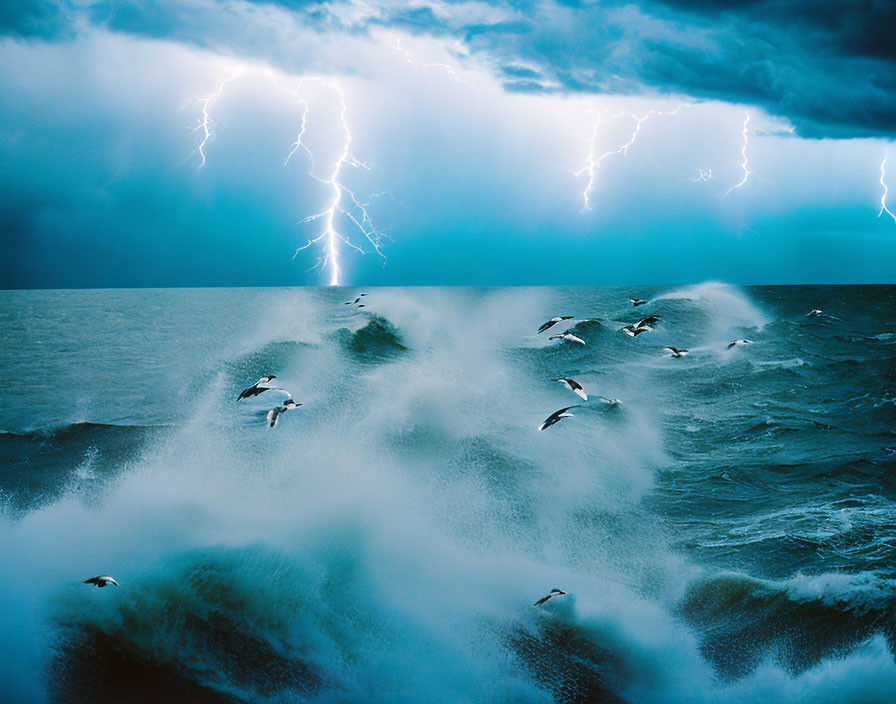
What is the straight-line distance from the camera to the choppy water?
823cm

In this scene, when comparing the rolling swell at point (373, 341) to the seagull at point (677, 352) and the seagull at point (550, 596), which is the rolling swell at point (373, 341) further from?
the seagull at point (550, 596)

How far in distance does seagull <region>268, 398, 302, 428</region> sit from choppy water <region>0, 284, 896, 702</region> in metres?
0.44

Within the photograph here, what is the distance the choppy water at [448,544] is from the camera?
8.23m

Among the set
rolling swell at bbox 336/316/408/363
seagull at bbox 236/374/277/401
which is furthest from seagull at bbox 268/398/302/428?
rolling swell at bbox 336/316/408/363

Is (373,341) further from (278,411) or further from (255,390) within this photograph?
(278,411)

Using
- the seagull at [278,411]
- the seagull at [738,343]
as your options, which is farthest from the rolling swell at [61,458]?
the seagull at [738,343]

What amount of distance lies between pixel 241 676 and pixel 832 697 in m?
8.74

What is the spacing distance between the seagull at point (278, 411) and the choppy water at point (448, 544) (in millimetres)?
442

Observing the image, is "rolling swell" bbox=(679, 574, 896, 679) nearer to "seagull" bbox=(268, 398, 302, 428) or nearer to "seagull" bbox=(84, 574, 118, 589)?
"seagull" bbox=(84, 574, 118, 589)

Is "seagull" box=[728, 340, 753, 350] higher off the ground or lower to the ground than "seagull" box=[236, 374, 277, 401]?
higher

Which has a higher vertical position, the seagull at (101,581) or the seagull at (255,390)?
the seagull at (255,390)

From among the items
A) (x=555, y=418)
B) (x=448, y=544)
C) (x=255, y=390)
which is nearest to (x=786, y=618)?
(x=448, y=544)

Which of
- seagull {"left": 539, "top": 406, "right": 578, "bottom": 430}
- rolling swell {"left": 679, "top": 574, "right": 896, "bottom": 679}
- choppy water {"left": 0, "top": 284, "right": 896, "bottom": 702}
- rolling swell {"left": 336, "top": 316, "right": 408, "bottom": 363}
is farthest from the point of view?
rolling swell {"left": 336, "top": 316, "right": 408, "bottom": 363}

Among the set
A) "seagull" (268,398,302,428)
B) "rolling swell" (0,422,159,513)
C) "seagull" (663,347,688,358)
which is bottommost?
"rolling swell" (0,422,159,513)
